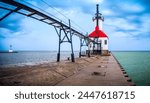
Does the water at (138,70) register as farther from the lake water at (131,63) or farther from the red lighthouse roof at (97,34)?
the red lighthouse roof at (97,34)

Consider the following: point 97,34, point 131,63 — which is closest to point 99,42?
point 97,34

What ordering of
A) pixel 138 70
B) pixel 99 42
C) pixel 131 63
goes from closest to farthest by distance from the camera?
pixel 138 70 < pixel 131 63 < pixel 99 42

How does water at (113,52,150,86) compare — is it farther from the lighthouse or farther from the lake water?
the lighthouse

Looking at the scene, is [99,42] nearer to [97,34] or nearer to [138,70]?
A: [97,34]

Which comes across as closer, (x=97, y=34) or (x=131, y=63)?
(x=131, y=63)

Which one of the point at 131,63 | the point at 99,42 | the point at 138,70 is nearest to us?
the point at 138,70

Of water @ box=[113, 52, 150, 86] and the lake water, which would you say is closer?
water @ box=[113, 52, 150, 86]

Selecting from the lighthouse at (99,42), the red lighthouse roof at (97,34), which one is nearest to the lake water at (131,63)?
the lighthouse at (99,42)

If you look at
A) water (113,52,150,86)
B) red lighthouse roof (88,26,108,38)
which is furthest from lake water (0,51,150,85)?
red lighthouse roof (88,26,108,38)

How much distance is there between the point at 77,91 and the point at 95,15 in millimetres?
43976

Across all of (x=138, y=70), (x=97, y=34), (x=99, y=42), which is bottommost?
(x=138, y=70)

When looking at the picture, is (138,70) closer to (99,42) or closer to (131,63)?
(131,63)

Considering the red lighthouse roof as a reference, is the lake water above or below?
below

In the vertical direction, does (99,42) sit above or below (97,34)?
below
